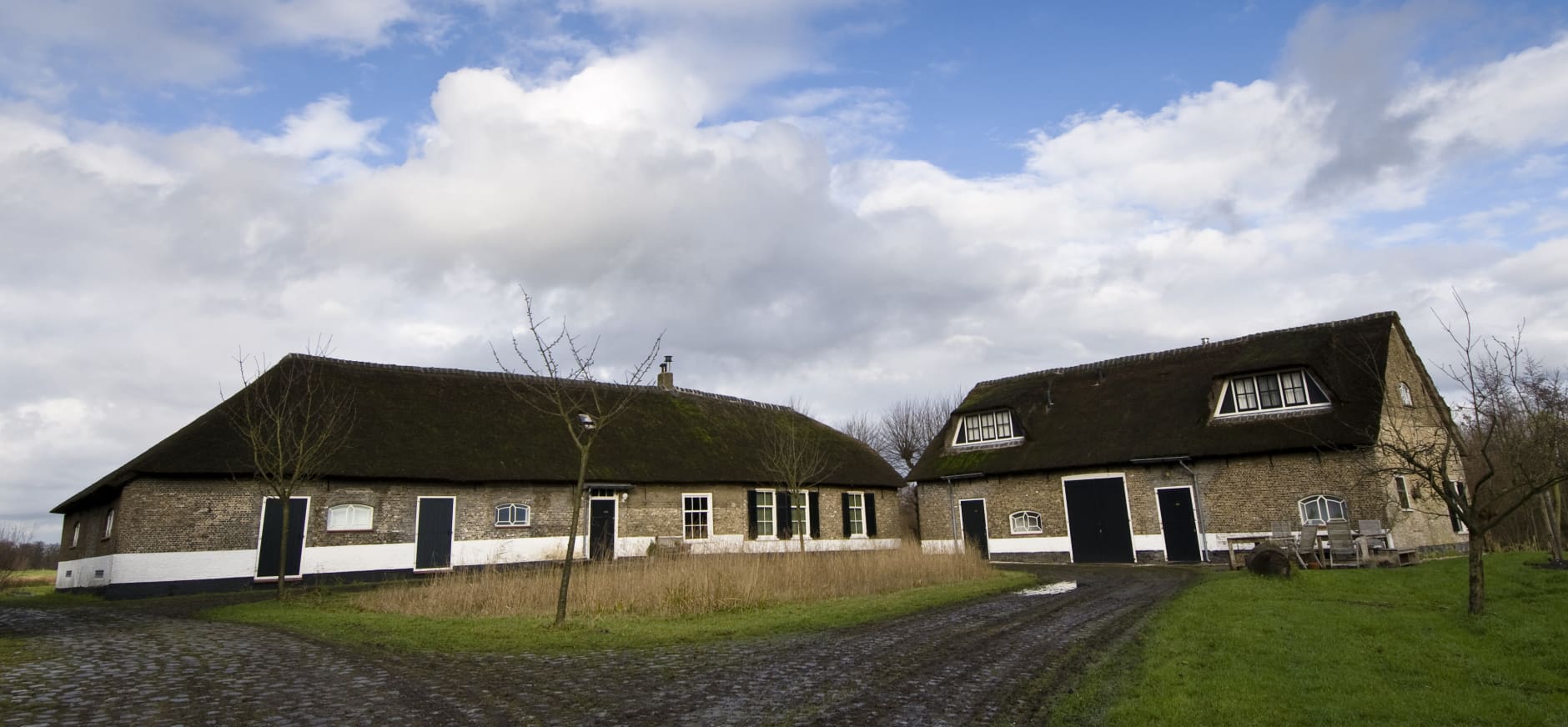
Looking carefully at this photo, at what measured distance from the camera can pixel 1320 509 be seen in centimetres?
2062

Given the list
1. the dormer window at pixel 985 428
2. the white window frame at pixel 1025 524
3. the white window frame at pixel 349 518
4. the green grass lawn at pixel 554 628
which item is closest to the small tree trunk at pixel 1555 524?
the green grass lawn at pixel 554 628

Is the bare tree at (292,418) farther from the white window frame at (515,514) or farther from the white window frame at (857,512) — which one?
the white window frame at (857,512)

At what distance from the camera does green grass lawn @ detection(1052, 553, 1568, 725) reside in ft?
19.1

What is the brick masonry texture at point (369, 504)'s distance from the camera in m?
18.0

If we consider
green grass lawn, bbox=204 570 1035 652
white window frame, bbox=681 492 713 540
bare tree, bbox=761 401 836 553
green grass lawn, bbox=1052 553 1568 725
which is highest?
bare tree, bbox=761 401 836 553

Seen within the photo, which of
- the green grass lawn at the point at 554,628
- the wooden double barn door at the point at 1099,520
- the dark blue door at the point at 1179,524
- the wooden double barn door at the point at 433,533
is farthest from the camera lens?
the wooden double barn door at the point at 1099,520

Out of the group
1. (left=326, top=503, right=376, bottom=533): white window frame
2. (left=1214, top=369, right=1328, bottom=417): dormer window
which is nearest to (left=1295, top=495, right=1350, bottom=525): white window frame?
(left=1214, top=369, right=1328, bottom=417): dormer window

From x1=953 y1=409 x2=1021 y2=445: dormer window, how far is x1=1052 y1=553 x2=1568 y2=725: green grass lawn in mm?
15377

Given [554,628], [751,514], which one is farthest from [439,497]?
[554,628]

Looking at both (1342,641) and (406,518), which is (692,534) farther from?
(1342,641)

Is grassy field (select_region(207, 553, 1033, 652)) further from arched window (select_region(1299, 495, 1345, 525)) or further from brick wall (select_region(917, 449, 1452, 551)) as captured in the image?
arched window (select_region(1299, 495, 1345, 525))

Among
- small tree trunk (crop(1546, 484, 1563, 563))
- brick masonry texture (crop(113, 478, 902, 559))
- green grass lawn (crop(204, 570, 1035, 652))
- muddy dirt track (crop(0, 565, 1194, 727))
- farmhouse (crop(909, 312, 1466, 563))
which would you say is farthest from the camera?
farmhouse (crop(909, 312, 1466, 563))

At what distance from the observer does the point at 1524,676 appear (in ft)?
22.5

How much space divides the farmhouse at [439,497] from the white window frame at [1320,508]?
12683 millimetres
